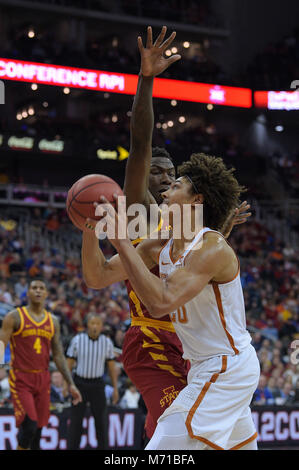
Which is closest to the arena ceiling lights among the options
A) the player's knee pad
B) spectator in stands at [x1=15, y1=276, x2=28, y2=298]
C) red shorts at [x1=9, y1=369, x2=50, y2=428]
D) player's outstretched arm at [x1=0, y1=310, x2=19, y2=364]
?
spectator in stands at [x1=15, y1=276, x2=28, y2=298]

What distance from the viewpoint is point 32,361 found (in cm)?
769

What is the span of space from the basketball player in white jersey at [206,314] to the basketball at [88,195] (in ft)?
0.45

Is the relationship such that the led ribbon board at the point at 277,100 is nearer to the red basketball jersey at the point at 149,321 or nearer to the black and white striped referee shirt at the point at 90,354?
the black and white striped referee shirt at the point at 90,354

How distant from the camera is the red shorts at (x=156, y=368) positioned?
3.88 meters

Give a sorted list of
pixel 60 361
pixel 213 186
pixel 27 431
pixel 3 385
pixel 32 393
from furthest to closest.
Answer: pixel 3 385 → pixel 60 361 → pixel 32 393 → pixel 27 431 → pixel 213 186

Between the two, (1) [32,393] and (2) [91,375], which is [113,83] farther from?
(1) [32,393]

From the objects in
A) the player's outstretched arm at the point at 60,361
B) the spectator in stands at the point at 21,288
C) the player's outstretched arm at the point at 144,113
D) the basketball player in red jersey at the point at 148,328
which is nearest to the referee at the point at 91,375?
the player's outstretched arm at the point at 60,361

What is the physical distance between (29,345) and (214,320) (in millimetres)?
4851

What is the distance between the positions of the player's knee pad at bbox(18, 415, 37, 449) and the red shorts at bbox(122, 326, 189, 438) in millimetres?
3621

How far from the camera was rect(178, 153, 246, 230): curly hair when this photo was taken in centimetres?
339

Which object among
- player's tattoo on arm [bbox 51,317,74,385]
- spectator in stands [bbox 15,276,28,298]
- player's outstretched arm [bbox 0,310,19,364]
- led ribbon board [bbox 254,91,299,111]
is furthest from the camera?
led ribbon board [bbox 254,91,299,111]

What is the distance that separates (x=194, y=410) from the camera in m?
3.15

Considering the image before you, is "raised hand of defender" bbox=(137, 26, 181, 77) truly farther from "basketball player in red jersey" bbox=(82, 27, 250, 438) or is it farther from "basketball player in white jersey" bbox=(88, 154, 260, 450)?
"basketball player in white jersey" bbox=(88, 154, 260, 450)

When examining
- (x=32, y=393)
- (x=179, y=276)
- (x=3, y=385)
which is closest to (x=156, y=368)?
(x=179, y=276)
